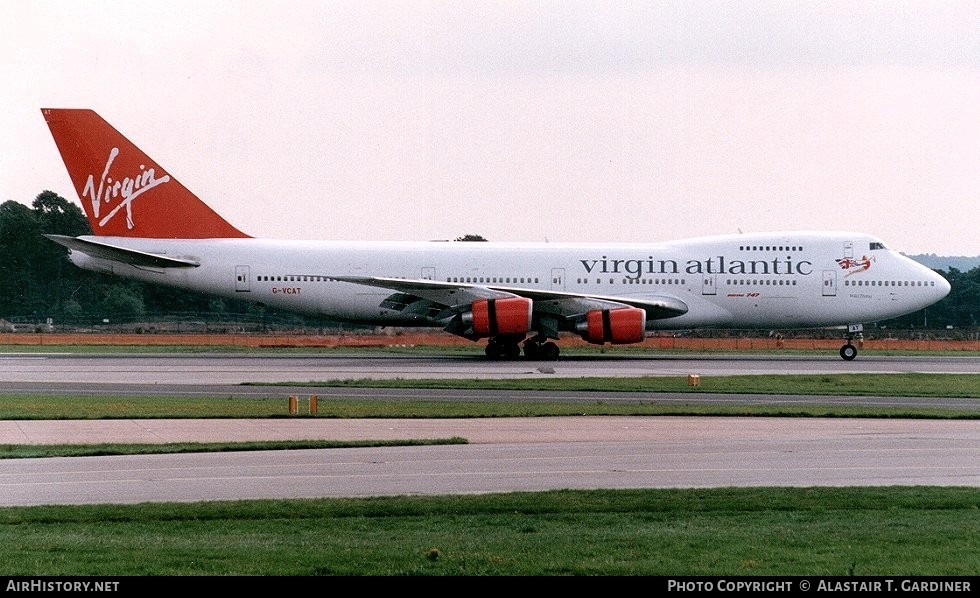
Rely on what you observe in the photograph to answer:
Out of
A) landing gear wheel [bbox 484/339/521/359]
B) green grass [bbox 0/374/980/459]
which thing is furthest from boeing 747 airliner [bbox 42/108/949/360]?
green grass [bbox 0/374/980/459]

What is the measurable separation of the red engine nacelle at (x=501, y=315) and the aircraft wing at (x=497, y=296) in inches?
32.5

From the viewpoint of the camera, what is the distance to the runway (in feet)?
49.4

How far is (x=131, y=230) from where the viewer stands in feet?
145

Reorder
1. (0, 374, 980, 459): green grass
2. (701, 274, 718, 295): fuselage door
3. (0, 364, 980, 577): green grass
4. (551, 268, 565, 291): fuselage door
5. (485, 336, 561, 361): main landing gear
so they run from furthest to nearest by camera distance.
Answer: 1. (701, 274, 718, 295): fuselage door
2. (551, 268, 565, 291): fuselage door
3. (485, 336, 561, 361): main landing gear
4. (0, 374, 980, 459): green grass
5. (0, 364, 980, 577): green grass

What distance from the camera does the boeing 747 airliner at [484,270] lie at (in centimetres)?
4353

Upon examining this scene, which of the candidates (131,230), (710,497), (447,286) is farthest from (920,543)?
(131,230)

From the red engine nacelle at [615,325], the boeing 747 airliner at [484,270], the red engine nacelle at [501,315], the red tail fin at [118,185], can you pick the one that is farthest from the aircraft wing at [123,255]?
the red engine nacelle at [615,325]

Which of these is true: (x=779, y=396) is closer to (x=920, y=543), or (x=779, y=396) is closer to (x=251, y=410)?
(x=251, y=410)

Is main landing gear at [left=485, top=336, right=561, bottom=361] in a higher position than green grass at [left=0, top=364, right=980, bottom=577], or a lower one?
lower

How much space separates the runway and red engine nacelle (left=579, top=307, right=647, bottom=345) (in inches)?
614

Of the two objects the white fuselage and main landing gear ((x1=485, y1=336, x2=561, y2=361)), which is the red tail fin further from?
main landing gear ((x1=485, y1=336, x2=561, y2=361))

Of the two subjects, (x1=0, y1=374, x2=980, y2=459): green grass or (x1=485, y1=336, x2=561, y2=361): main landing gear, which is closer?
(x1=0, y1=374, x2=980, y2=459): green grass

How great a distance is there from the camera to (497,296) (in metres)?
42.4

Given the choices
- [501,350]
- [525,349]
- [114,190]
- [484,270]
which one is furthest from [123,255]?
[525,349]
